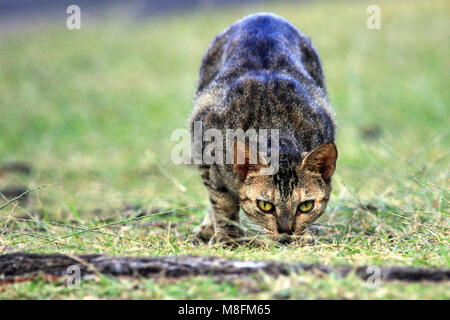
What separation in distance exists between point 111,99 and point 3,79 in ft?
7.50

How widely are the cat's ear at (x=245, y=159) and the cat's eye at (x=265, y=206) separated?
198mm

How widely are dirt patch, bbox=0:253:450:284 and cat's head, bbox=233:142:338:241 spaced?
686 mm

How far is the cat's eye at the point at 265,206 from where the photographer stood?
3191 millimetres

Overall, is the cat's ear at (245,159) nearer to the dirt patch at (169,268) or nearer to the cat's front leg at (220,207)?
the cat's front leg at (220,207)

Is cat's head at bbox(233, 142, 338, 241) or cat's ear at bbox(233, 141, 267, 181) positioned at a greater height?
cat's ear at bbox(233, 141, 267, 181)

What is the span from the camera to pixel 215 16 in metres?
13.7

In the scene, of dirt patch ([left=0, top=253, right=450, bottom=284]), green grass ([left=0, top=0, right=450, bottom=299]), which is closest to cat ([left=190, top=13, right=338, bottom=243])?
green grass ([left=0, top=0, right=450, bottom=299])

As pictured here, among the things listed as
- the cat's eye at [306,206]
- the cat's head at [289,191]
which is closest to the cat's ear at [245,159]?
the cat's head at [289,191]

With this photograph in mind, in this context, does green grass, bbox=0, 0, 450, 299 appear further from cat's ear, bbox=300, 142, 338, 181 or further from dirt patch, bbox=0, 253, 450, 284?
cat's ear, bbox=300, 142, 338, 181

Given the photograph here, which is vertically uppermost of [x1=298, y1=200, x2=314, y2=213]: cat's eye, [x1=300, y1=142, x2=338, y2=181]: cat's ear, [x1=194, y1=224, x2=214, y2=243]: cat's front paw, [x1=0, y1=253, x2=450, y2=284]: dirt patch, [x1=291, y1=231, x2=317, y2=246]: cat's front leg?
[x1=300, y1=142, x2=338, y2=181]: cat's ear

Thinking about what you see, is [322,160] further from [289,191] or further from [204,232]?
[204,232]

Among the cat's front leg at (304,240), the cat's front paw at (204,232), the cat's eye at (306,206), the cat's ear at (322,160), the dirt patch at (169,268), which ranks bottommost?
the cat's front paw at (204,232)

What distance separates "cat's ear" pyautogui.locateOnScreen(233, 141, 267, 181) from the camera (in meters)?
3.12
